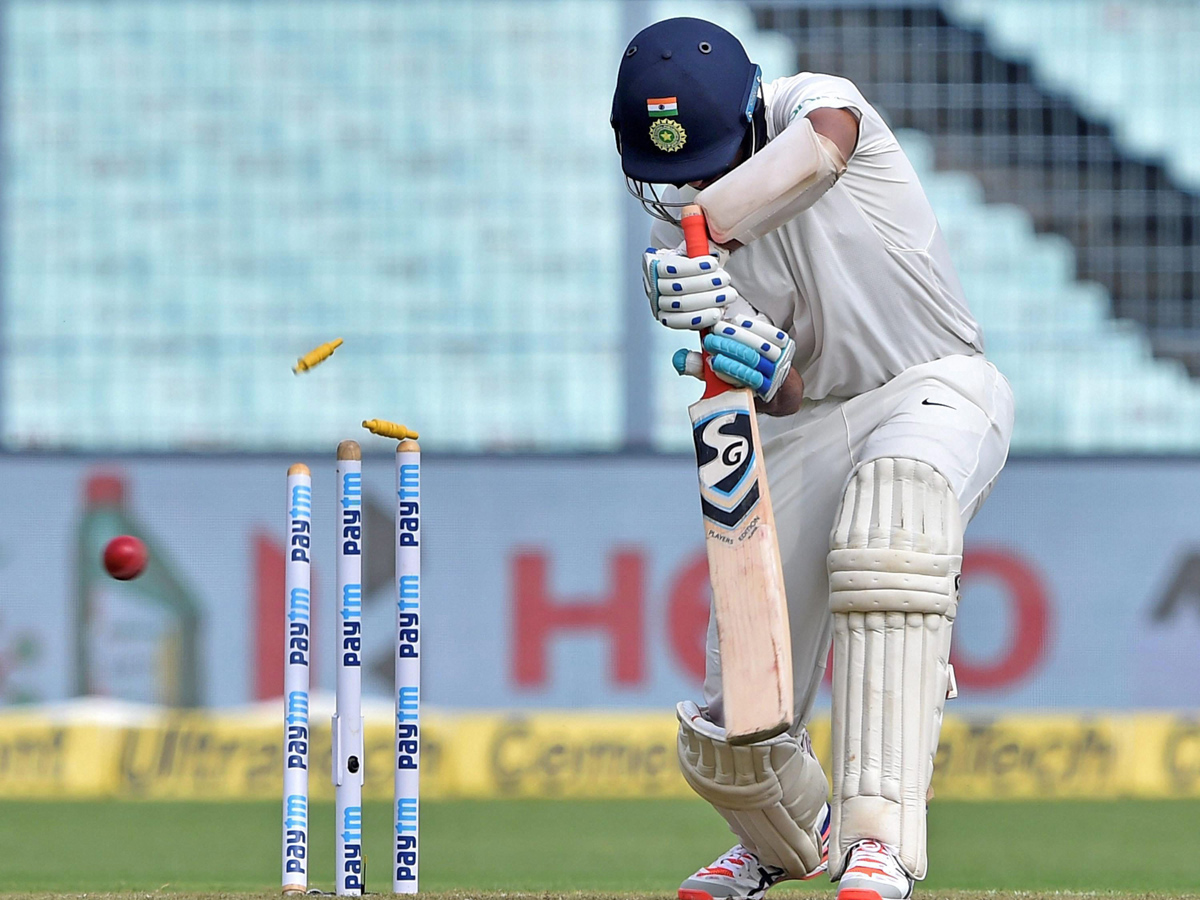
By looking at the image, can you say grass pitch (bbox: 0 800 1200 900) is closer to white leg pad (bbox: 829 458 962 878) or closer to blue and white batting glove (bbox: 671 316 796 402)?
white leg pad (bbox: 829 458 962 878)

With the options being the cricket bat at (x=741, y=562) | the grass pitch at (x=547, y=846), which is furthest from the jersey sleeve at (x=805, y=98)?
the grass pitch at (x=547, y=846)

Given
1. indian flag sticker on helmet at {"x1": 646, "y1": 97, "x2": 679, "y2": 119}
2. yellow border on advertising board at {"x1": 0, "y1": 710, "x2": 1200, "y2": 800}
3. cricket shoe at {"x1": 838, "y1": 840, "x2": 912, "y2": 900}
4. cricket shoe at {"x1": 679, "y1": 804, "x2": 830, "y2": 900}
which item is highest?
indian flag sticker on helmet at {"x1": 646, "y1": 97, "x2": 679, "y2": 119}

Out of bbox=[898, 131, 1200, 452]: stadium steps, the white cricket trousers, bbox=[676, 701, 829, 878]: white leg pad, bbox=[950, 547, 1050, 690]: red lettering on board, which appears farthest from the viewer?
bbox=[898, 131, 1200, 452]: stadium steps

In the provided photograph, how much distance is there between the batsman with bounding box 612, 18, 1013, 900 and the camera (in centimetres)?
335

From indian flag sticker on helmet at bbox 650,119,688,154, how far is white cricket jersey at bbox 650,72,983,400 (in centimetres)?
16

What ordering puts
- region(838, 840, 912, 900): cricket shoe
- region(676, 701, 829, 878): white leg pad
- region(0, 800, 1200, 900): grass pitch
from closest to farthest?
region(838, 840, 912, 900): cricket shoe
region(676, 701, 829, 878): white leg pad
region(0, 800, 1200, 900): grass pitch

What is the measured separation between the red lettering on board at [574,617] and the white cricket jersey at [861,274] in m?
7.60

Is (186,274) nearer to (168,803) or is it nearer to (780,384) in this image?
(168,803)

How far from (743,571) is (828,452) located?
501 mm

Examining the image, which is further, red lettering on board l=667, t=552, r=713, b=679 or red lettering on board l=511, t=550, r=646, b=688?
red lettering on board l=511, t=550, r=646, b=688

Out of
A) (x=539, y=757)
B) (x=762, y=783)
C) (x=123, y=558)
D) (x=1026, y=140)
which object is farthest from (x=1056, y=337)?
(x=762, y=783)

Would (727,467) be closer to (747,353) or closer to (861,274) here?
(747,353)

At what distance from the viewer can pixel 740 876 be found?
3.93m

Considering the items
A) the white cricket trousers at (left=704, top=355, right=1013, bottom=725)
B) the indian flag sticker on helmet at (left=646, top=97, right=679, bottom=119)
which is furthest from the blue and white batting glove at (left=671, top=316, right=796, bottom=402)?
the indian flag sticker on helmet at (left=646, top=97, right=679, bottom=119)
